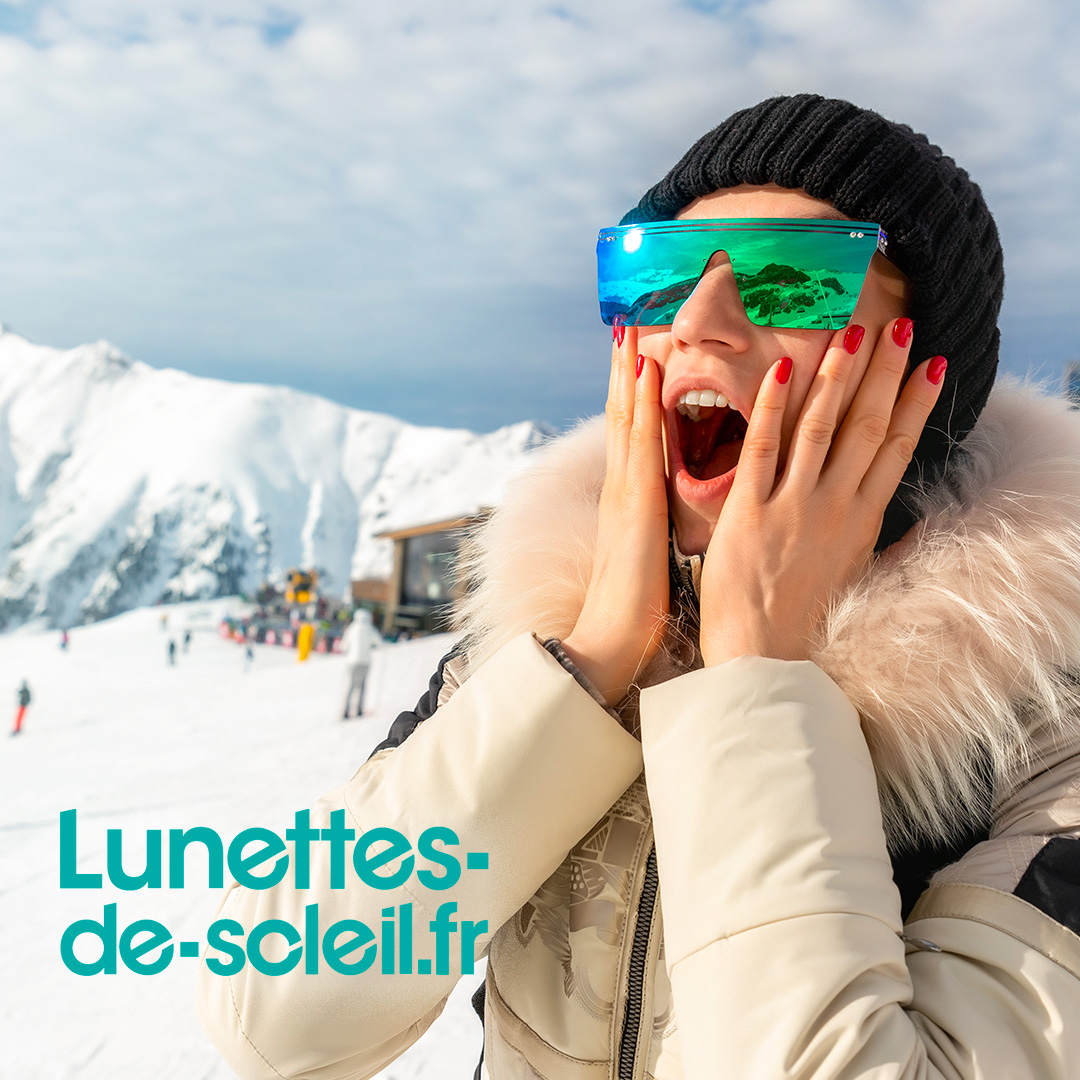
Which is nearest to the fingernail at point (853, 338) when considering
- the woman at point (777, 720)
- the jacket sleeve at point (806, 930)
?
the woman at point (777, 720)

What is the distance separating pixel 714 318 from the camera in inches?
48.8

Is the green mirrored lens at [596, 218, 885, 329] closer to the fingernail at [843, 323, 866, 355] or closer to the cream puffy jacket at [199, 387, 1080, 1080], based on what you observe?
the fingernail at [843, 323, 866, 355]

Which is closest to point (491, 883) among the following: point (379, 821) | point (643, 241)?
point (379, 821)

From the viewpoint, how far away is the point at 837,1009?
33.3 inches

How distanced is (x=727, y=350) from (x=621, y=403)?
0.19m

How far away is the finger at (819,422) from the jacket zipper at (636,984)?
60cm

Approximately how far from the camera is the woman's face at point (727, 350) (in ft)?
4.03

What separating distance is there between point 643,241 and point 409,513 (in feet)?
539

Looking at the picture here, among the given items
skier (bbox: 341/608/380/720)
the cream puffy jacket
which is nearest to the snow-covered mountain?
skier (bbox: 341/608/380/720)

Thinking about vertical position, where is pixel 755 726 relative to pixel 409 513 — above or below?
above

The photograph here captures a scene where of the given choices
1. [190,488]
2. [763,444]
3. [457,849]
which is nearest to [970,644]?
[763,444]

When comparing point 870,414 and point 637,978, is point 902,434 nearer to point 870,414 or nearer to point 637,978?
point 870,414

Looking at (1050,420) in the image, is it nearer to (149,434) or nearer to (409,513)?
(409,513)

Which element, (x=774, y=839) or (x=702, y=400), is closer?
(x=774, y=839)
